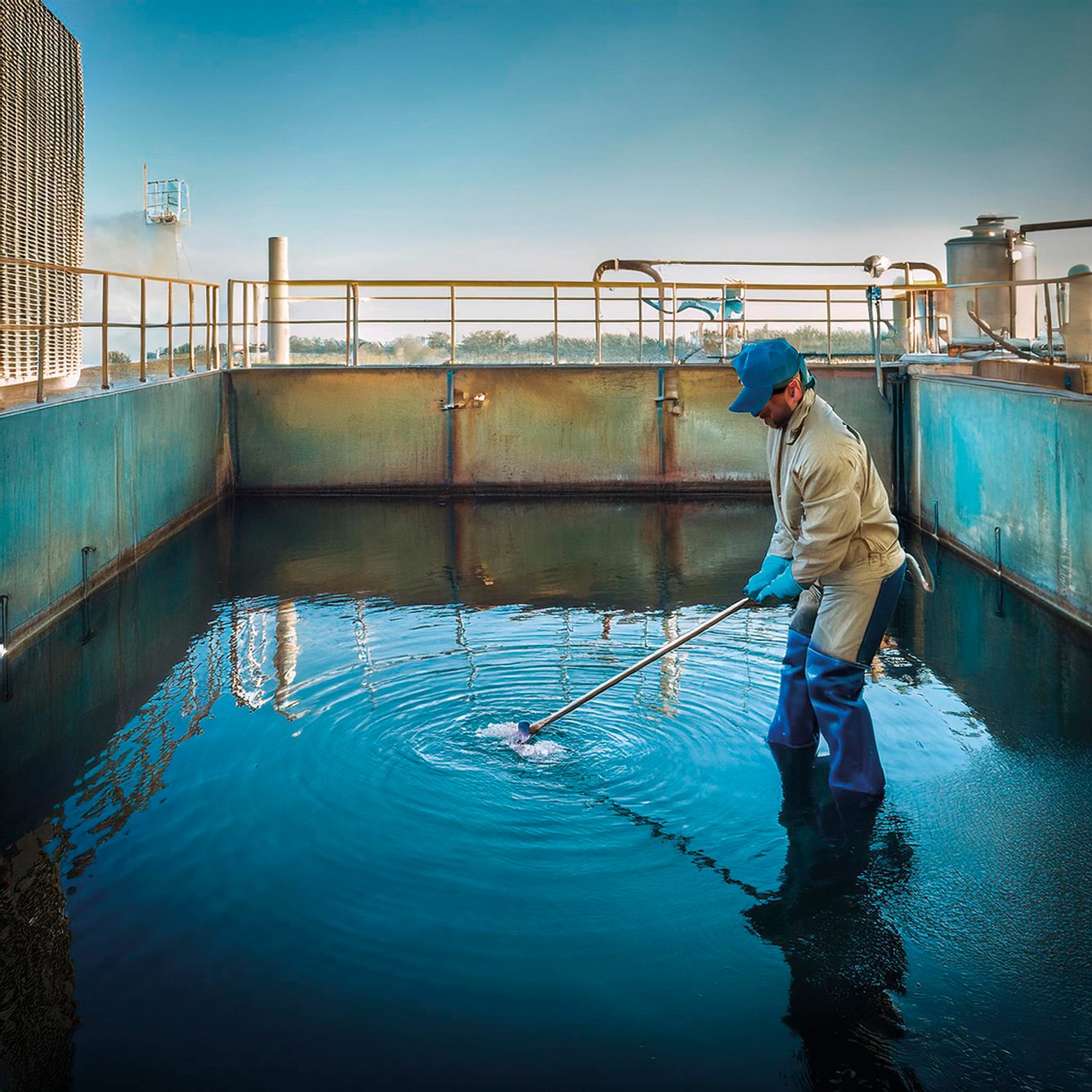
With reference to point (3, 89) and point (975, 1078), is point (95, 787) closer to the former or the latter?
point (975, 1078)

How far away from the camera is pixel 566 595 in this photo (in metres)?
9.41

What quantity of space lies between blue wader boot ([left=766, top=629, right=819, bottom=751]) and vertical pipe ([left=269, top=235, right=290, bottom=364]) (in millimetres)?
13554

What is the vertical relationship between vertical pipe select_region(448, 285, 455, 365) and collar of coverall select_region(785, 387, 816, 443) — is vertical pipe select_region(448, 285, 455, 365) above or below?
above

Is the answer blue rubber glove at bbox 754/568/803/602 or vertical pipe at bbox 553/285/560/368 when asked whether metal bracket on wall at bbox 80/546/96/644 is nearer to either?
blue rubber glove at bbox 754/568/803/602

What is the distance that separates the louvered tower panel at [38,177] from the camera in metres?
18.0

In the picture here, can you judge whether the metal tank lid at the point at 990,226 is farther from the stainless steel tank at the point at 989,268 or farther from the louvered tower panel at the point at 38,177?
the louvered tower panel at the point at 38,177

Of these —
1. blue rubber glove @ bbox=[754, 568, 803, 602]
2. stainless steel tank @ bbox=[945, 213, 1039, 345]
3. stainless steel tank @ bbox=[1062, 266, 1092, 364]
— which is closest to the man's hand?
blue rubber glove @ bbox=[754, 568, 803, 602]

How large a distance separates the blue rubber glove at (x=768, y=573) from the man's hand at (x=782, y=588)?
6 cm

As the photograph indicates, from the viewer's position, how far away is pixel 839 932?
4062 millimetres

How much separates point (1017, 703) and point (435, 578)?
4.95 meters

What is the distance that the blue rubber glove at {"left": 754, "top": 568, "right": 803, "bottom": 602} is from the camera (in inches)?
Result: 202

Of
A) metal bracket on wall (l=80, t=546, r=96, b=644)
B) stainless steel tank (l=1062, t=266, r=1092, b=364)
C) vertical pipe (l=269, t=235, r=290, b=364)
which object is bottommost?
metal bracket on wall (l=80, t=546, r=96, b=644)

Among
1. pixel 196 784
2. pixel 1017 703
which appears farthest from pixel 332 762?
pixel 1017 703

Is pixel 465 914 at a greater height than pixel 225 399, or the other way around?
pixel 225 399
